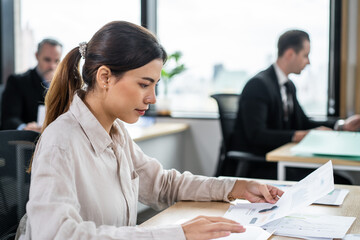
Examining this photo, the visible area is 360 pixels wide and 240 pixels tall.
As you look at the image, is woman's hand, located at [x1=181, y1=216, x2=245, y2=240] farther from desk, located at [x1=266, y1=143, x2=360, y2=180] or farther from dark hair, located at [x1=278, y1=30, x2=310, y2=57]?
dark hair, located at [x1=278, y1=30, x2=310, y2=57]

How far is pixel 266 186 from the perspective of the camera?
4.83 feet

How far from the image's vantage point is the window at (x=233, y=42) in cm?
383

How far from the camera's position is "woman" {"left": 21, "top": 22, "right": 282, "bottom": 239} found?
3.35 ft

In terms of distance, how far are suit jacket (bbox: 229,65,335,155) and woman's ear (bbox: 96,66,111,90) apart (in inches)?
70.1

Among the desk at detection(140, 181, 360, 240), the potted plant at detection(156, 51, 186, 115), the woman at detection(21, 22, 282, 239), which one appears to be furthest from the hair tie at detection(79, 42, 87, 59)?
the potted plant at detection(156, 51, 186, 115)

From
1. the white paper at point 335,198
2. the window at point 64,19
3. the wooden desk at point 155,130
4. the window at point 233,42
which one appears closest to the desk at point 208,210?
the white paper at point 335,198

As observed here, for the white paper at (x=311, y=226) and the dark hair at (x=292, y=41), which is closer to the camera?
the white paper at (x=311, y=226)

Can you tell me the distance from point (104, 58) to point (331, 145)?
1.51m

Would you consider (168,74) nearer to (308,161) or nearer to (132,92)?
(308,161)

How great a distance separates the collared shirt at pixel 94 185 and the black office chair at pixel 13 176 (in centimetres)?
17

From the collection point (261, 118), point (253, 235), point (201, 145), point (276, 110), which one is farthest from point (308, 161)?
point (201, 145)

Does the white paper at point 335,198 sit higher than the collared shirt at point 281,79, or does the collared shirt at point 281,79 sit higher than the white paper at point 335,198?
the collared shirt at point 281,79

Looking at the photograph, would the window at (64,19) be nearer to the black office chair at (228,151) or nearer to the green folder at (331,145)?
the black office chair at (228,151)

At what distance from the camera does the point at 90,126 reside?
1.25 meters
